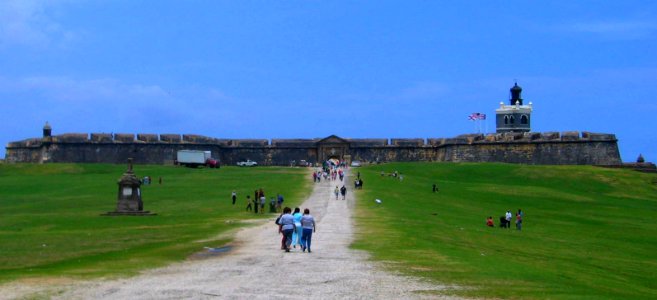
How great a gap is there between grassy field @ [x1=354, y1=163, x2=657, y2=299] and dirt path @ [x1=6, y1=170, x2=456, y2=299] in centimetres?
84

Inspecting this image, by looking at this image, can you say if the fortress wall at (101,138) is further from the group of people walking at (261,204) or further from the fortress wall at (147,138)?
the group of people walking at (261,204)

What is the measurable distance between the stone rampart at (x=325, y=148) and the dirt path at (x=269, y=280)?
56996 millimetres

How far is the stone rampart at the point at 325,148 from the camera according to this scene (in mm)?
75812

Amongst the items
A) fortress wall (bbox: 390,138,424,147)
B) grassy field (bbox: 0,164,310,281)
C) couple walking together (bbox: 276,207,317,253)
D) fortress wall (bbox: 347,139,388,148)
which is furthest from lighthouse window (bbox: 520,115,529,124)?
couple walking together (bbox: 276,207,317,253)

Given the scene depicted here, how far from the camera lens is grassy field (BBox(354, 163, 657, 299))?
17.6 metres

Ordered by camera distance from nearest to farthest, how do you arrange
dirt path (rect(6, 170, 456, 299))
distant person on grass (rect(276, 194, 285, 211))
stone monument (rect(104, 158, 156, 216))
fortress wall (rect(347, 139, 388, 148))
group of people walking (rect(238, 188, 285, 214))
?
dirt path (rect(6, 170, 456, 299))
stone monument (rect(104, 158, 156, 216))
group of people walking (rect(238, 188, 285, 214))
distant person on grass (rect(276, 194, 285, 211))
fortress wall (rect(347, 139, 388, 148))

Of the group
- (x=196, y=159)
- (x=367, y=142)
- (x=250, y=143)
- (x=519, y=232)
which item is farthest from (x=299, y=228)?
(x=250, y=143)

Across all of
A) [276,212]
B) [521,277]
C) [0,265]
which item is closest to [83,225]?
[276,212]

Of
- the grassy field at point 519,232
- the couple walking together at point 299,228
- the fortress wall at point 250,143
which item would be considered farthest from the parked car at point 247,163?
the couple walking together at point 299,228

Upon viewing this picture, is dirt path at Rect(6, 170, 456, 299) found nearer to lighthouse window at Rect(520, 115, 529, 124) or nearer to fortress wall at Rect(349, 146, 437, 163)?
fortress wall at Rect(349, 146, 437, 163)

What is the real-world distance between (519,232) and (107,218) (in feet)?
49.9

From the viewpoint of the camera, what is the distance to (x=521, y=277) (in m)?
17.4

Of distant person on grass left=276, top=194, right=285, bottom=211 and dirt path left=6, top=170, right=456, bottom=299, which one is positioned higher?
distant person on grass left=276, top=194, right=285, bottom=211

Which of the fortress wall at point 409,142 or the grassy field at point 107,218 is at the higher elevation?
the fortress wall at point 409,142
